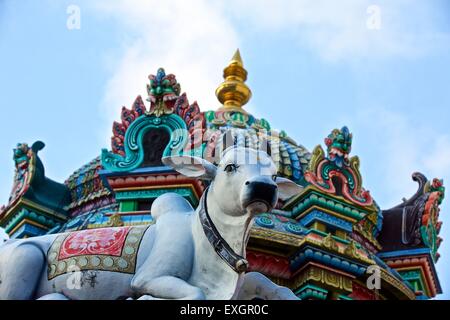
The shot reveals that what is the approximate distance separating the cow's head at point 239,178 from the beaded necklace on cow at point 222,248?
13cm

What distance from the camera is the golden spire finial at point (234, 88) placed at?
1562 cm

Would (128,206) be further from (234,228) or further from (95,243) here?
(234,228)

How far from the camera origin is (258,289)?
5309 millimetres

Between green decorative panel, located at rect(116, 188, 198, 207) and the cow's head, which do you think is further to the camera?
green decorative panel, located at rect(116, 188, 198, 207)

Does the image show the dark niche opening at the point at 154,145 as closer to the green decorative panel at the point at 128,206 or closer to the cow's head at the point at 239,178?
the green decorative panel at the point at 128,206

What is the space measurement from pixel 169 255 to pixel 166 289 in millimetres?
269

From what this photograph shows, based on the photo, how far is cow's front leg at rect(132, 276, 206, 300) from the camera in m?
4.82

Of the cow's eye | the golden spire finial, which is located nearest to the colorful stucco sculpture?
the golden spire finial

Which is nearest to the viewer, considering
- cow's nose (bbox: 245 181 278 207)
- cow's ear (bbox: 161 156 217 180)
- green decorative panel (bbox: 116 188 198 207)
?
cow's nose (bbox: 245 181 278 207)

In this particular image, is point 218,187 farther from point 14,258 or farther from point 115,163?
point 115,163

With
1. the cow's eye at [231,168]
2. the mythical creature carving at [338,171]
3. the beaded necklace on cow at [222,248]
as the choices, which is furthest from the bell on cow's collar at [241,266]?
the mythical creature carving at [338,171]

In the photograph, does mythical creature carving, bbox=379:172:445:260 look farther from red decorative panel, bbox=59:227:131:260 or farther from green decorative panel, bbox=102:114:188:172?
red decorative panel, bbox=59:227:131:260

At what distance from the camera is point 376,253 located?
13023mm

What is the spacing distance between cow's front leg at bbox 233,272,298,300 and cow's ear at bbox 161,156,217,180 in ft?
2.28
